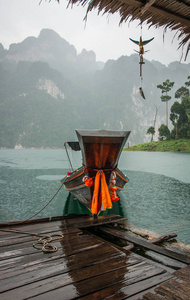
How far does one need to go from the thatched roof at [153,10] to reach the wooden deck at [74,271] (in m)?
3.40

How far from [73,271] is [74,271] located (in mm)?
15

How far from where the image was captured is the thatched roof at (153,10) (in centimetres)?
256

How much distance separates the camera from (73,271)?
2947mm

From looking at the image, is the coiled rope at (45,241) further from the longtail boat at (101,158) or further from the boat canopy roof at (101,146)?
the boat canopy roof at (101,146)

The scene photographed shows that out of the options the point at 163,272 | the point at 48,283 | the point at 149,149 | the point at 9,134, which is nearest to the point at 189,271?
the point at 163,272

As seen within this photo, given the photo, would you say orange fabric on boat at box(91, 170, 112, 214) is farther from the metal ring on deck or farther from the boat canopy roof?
the metal ring on deck

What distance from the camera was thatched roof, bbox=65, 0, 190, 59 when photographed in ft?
8.40

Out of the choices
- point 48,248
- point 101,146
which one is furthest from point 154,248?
point 101,146

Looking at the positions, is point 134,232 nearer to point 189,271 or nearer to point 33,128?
point 189,271

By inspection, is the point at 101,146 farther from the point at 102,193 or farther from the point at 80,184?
the point at 80,184


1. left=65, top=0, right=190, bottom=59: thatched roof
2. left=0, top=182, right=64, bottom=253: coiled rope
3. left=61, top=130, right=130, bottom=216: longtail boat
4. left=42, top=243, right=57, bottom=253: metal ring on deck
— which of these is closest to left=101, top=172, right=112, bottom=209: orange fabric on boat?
left=61, top=130, right=130, bottom=216: longtail boat

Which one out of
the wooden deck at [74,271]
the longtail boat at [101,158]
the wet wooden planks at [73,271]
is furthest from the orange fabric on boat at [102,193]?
the wet wooden planks at [73,271]

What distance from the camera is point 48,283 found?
267 cm

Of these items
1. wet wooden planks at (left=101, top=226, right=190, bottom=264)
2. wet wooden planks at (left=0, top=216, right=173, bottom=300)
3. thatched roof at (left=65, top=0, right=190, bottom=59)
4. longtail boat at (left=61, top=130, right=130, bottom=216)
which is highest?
thatched roof at (left=65, top=0, right=190, bottom=59)
